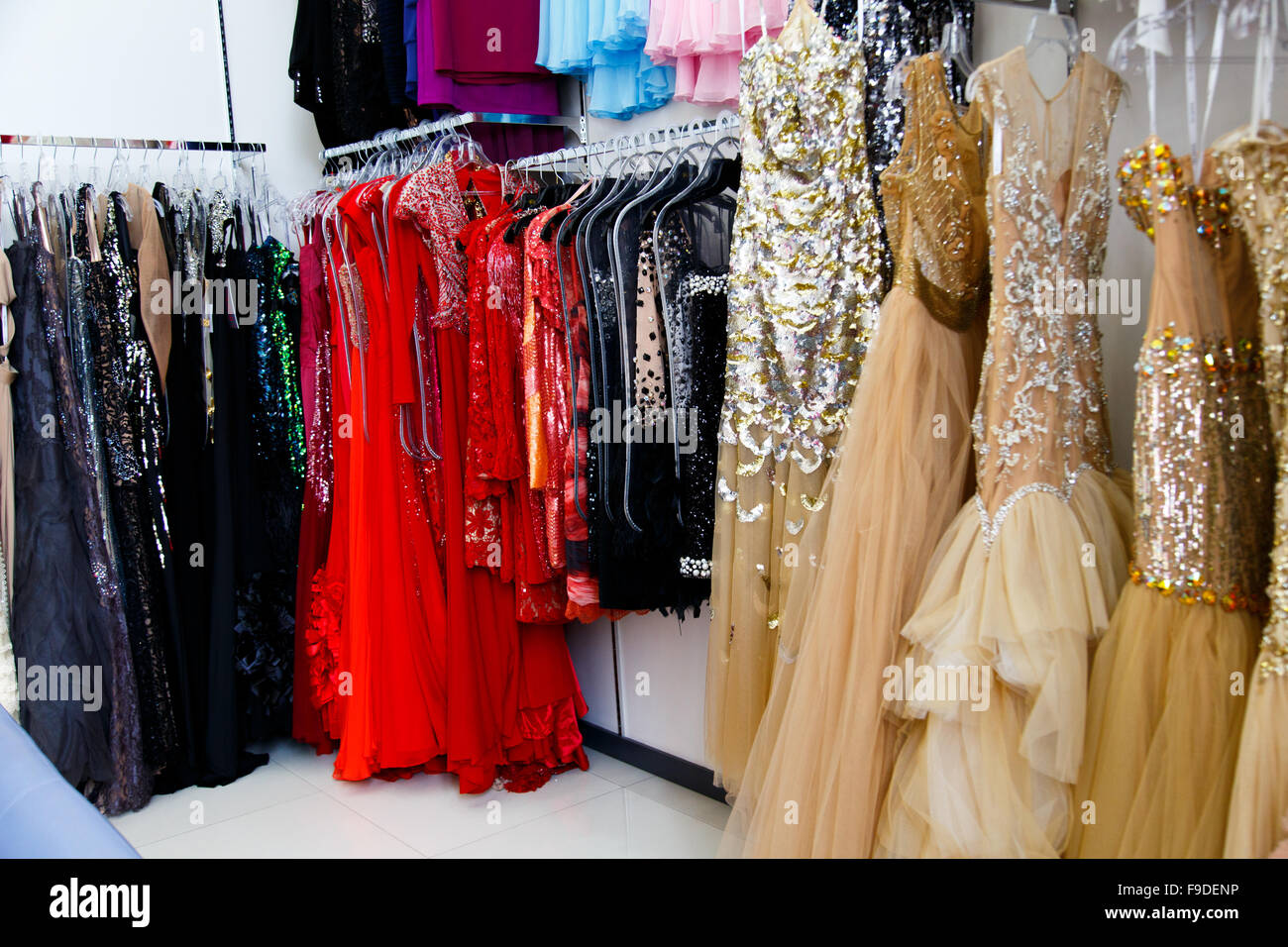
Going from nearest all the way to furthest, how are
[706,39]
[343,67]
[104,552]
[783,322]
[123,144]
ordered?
1. [783,322]
2. [706,39]
3. [104,552]
4. [123,144]
5. [343,67]

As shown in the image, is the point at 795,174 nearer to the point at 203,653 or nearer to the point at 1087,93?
the point at 1087,93

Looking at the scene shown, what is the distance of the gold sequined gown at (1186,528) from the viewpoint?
1.29 meters

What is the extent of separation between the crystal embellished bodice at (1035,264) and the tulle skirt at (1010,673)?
0.20 ft

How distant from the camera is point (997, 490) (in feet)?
5.19

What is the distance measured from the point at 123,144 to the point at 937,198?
2.54m

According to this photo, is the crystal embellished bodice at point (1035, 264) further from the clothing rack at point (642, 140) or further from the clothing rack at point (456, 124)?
the clothing rack at point (456, 124)

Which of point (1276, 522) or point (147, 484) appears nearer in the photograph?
point (1276, 522)

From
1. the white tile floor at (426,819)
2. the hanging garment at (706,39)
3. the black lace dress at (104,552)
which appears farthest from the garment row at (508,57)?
the white tile floor at (426,819)

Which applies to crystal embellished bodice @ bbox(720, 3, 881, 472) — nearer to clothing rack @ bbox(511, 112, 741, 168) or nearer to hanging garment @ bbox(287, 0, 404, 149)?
clothing rack @ bbox(511, 112, 741, 168)

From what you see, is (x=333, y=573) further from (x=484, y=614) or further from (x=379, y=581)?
(x=484, y=614)

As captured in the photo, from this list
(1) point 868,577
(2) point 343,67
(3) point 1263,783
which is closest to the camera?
(3) point 1263,783

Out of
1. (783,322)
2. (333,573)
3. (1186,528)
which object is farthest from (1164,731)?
(333,573)

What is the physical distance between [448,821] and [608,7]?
220cm
